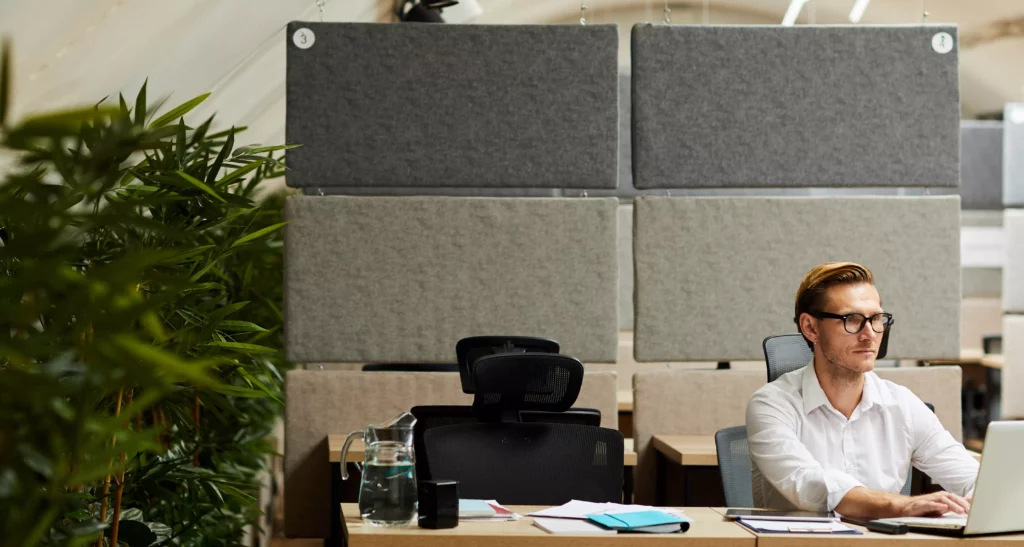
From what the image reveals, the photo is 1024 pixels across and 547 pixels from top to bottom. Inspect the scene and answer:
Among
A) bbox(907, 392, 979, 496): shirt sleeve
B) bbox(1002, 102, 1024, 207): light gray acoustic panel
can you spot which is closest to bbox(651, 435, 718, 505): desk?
bbox(907, 392, 979, 496): shirt sleeve

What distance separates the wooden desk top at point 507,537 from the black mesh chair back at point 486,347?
0.79 m

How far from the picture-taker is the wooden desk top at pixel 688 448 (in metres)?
3.18

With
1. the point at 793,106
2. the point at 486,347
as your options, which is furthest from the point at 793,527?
the point at 793,106

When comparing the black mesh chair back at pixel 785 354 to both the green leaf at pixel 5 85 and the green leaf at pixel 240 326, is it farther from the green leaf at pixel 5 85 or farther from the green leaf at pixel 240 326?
the green leaf at pixel 5 85

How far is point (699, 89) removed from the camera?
11.8ft

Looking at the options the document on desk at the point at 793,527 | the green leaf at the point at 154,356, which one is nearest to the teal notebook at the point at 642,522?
the document on desk at the point at 793,527

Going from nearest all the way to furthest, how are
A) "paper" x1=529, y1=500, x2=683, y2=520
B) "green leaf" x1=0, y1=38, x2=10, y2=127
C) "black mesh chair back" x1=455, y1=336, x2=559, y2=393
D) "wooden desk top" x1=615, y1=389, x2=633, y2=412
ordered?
1. "green leaf" x1=0, y1=38, x2=10, y2=127
2. "paper" x1=529, y1=500, x2=683, y2=520
3. "black mesh chair back" x1=455, y1=336, x2=559, y2=393
4. "wooden desk top" x1=615, y1=389, x2=633, y2=412

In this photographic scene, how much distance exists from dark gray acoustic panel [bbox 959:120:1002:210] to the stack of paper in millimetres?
5914

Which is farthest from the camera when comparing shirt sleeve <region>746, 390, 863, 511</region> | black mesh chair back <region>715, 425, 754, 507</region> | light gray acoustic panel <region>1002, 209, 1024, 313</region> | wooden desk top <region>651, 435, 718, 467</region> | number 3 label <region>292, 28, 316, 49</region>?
light gray acoustic panel <region>1002, 209, 1024, 313</region>

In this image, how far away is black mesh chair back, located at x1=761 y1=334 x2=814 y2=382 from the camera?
9.27ft

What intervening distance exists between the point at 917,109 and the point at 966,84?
6.43 m

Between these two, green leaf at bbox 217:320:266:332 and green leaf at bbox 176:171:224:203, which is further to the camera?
green leaf at bbox 217:320:266:332

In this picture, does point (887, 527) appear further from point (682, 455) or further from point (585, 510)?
point (682, 455)

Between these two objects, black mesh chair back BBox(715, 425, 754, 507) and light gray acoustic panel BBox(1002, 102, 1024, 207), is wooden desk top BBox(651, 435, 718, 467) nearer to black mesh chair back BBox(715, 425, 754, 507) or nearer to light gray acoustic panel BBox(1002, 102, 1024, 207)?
black mesh chair back BBox(715, 425, 754, 507)
